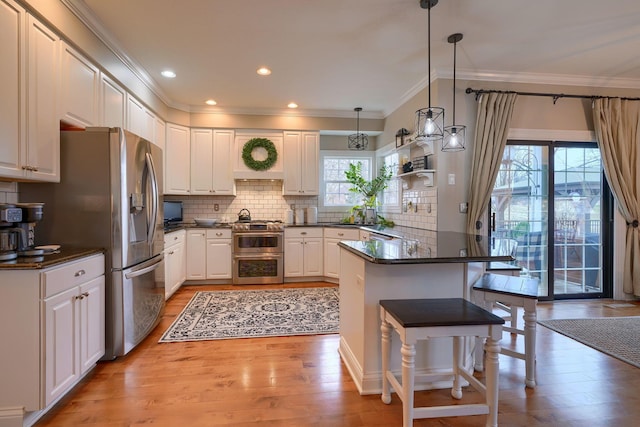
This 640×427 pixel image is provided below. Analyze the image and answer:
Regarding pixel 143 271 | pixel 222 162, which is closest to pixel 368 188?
pixel 222 162

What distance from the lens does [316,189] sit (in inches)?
206

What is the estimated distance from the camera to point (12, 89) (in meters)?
1.92

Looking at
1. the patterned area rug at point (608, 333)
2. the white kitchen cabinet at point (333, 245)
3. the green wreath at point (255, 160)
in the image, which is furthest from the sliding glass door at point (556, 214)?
the green wreath at point (255, 160)

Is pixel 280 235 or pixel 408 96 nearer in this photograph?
pixel 408 96

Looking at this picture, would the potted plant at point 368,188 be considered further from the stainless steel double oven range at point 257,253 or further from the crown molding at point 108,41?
the crown molding at point 108,41

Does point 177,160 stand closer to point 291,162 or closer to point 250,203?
point 250,203

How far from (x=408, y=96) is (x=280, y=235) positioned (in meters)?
2.63

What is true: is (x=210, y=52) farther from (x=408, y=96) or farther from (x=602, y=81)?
(x=602, y=81)

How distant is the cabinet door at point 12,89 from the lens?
1862mm

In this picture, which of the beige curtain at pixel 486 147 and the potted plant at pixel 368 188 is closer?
the beige curtain at pixel 486 147

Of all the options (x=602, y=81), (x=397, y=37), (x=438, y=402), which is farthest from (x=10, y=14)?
(x=602, y=81)

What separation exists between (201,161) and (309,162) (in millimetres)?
1667

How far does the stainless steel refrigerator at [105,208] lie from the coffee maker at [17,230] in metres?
0.36

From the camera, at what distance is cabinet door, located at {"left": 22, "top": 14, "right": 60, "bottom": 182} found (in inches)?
80.8
